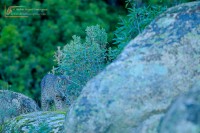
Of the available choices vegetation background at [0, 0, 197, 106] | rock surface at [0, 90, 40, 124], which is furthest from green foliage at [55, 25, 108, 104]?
vegetation background at [0, 0, 197, 106]

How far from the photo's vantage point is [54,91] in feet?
29.7

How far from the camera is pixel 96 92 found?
5.11 meters

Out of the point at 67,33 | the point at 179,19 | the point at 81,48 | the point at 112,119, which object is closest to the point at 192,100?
the point at 112,119

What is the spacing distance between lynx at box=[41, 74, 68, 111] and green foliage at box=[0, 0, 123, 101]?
28.9 ft

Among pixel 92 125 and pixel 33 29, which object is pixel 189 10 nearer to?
pixel 92 125

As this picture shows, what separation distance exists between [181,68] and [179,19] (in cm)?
41

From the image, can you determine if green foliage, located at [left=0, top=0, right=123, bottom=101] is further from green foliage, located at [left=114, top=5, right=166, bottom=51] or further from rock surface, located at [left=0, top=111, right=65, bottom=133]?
rock surface, located at [left=0, top=111, right=65, bottom=133]

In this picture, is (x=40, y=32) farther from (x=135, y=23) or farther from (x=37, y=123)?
(x=37, y=123)

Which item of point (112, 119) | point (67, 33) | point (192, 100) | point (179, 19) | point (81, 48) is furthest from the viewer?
point (67, 33)

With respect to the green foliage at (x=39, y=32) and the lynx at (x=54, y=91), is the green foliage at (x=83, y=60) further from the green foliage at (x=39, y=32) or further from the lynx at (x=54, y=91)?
the green foliage at (x=39, y=32)

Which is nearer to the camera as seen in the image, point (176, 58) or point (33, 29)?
point (176, 58)

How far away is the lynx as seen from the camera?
8.63 meters

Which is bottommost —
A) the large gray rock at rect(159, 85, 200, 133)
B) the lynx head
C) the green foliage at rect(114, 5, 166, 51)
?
the lynx head

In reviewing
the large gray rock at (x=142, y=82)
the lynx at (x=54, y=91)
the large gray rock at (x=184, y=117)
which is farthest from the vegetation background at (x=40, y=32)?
the large gray rock at (x=184, y=117)
